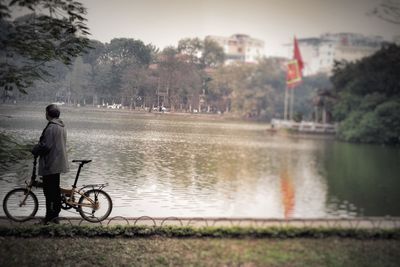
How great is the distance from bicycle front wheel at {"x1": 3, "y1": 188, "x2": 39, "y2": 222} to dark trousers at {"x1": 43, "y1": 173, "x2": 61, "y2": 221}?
0.65 feet

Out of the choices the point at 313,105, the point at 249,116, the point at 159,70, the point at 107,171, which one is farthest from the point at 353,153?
the point at 107,171

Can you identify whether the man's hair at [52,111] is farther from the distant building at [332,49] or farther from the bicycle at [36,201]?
the distant building at [332,49]

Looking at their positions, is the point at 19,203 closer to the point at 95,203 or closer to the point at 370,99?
the point at 95,203

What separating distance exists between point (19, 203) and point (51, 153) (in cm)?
62

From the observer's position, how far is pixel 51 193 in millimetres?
3725

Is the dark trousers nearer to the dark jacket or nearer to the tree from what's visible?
the dark jacket

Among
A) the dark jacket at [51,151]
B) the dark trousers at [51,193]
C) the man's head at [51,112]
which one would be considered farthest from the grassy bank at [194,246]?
the man's head at [51,112]

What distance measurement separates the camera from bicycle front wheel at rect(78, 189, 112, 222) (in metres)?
4.05

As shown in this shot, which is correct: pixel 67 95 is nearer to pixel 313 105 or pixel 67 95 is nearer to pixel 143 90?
pixel 143 90

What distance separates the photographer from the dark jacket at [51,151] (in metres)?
3.61

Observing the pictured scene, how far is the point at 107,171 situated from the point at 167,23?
7.07 ft

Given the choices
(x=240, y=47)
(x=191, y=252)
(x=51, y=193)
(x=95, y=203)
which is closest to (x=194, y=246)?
(x=191, y=252)

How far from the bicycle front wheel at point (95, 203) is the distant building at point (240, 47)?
2973 millimetres

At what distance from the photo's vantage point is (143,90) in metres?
5.76
